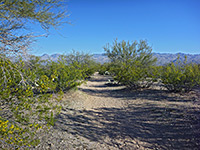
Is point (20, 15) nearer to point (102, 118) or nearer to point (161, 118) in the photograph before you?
point (102, 118)

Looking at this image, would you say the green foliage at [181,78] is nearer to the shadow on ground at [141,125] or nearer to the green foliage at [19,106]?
the shadow on ground at [141,125]

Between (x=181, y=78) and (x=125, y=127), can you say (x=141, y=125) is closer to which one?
(x=125, y=127)

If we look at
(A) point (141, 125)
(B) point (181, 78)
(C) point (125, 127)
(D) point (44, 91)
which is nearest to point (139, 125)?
(A) point (141, 125)

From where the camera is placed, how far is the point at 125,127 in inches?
181

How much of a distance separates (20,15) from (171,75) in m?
7.06

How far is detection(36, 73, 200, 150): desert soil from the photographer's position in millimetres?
3615

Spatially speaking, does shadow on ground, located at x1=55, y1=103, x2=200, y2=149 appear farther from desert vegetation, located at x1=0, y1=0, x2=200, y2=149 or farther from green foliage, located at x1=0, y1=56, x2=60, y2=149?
green foliage, located at x1=0, y1=56, x2=60, y2=149

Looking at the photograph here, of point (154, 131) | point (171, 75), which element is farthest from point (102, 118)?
point (171, 75)

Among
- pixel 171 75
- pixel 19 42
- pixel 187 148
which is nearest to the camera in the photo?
pixel 19 42

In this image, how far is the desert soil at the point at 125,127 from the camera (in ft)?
11.9


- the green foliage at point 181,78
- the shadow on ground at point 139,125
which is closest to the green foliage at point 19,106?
the shadow on ground at point 139,125

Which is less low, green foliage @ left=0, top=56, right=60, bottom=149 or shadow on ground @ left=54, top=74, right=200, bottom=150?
green foliage @ left=0, top=56, right=60, bottom=149

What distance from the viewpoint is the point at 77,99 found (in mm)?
7371

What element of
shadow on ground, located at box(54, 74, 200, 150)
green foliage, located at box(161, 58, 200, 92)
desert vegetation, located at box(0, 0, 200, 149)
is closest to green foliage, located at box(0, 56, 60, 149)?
desert vegetation, located at box(0, 0, 200, 149)
